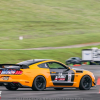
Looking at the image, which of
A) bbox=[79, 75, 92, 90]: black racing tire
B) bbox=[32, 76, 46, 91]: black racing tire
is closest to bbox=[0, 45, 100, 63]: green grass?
bbox=[79, 75, 92, 90]: black racing tire

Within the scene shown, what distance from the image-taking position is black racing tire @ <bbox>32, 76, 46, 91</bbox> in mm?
12752

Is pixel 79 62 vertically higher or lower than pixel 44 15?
lower

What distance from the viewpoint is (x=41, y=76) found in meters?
12.9

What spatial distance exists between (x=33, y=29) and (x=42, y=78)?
237 ft

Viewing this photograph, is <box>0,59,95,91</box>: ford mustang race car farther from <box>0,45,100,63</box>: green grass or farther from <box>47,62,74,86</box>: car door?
<box>0,45,100,63</box>: green grass

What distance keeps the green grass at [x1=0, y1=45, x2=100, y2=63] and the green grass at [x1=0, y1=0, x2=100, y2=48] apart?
782 centimetres

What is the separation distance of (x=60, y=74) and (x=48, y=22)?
80015 millimetres

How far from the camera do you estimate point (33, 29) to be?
3344 inches

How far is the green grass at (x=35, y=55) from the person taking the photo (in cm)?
4612

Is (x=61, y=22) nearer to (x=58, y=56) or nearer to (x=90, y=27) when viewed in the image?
(x=90, y=27)

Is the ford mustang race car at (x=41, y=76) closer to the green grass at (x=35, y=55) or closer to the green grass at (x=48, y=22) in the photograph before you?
the green grass at (x=35, y=55)

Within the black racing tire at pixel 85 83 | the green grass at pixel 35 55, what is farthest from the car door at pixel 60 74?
the green grass at pixel 35 55

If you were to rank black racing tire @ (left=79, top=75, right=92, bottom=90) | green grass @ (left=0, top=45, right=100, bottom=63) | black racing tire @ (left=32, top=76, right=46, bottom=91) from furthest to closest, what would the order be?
green grass @ (left=0, top=45, right=100, bottom=63) < black racing tire @ (left=79, top=75, right=92, bottom=90) < black racing tire @ (left=32, top=76, right=46, bottom=91)

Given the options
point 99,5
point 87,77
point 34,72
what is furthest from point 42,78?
point 99,5
